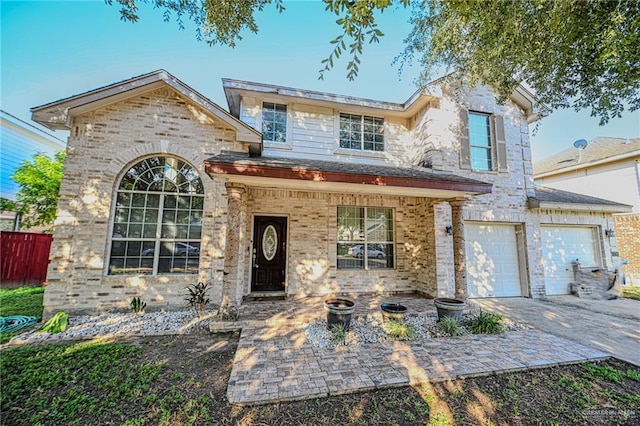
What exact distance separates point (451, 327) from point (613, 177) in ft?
47.3

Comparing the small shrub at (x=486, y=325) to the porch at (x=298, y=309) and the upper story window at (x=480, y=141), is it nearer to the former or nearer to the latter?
the porch at (x=298, y=309)

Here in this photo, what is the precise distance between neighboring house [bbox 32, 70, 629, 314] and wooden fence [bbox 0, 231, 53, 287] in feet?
18.1

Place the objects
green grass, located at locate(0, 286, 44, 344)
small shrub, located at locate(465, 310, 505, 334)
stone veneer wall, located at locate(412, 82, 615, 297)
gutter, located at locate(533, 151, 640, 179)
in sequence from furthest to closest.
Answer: gutter, located at locate(533, 151, 640, 179)
stone veneer wall, located at locate(412, 82, 615, 297)
green grass, located at locate(0, 286, 44, 344)
small shrub, located at locate(465, 310, 505, 334)

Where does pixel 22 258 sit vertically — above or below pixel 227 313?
above

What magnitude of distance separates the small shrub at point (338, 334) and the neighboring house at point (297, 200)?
2.22 m

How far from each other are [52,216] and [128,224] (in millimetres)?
8065

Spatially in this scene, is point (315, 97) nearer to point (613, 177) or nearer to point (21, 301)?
point (21, 301)

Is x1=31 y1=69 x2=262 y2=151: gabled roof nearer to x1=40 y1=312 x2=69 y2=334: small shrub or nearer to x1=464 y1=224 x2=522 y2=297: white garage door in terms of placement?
x1=40 y1=312 x2=69 y2=334: small shrub

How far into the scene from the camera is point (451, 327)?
4977 millimetres

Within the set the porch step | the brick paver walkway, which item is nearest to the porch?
the porch step

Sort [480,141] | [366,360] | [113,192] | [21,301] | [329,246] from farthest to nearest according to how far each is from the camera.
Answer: [480,141], [329,246], [21,301], [113,192], [366,360]

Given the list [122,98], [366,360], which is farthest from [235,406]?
[122,98]

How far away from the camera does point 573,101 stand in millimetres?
4902

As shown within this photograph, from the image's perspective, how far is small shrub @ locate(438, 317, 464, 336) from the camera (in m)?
4.94
